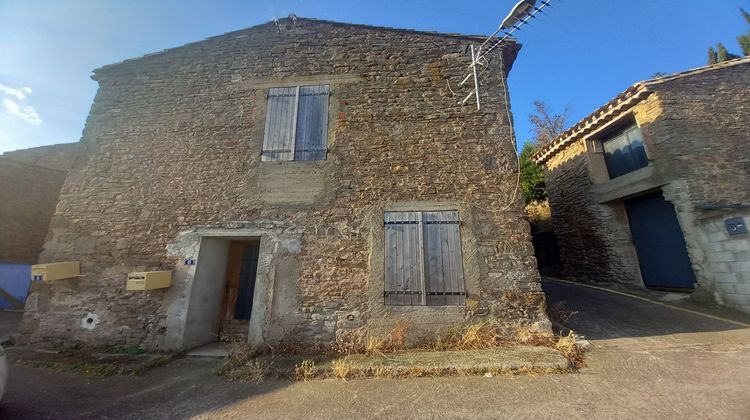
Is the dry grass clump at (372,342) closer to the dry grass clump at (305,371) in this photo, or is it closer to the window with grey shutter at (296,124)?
the dry grass clump at (305,371)

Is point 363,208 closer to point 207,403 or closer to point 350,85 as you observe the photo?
point 350,85

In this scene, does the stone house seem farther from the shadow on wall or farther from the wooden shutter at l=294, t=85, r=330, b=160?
the shadow on wall

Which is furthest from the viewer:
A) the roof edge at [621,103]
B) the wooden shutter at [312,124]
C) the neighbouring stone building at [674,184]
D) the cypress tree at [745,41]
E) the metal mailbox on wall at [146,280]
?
the cypress tree at [745,41]

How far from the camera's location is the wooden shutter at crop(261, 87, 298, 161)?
546 centimetres

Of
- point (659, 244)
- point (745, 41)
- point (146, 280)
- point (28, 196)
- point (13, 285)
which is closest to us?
point (146, 280)

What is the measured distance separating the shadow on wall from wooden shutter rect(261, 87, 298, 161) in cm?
899

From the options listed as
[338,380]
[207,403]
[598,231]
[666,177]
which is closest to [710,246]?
[666,177]

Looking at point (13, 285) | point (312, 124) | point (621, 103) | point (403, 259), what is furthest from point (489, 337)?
point (13, 285)

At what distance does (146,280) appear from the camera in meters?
4.47

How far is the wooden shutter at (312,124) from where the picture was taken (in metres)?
5.43

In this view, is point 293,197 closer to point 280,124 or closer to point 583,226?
point 280,124

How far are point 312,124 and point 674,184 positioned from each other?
8.13 metres

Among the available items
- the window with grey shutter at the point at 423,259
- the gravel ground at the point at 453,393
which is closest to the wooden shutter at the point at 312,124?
the window with grey shutter at the point at 423,259

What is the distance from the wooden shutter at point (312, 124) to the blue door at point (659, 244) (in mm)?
8287
